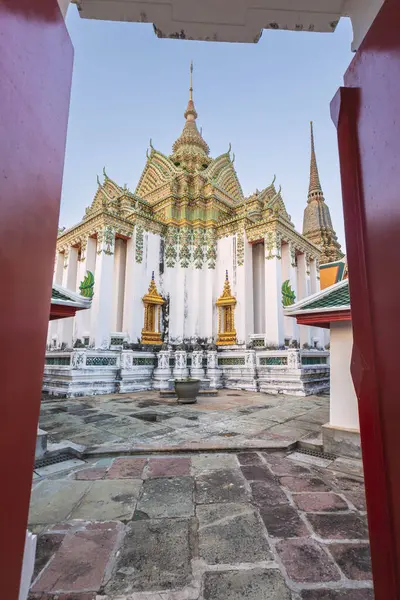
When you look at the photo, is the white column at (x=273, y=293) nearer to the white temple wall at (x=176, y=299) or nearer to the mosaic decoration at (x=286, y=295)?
the mosaic decoration at (x=286, y=295)

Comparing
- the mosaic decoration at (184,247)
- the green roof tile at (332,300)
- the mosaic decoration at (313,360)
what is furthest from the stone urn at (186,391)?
the mosaic decoration at (184,247)

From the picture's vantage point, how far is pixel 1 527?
1.00 m

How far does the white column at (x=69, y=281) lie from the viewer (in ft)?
46.9

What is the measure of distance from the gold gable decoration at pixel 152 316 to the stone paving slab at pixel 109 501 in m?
9.55

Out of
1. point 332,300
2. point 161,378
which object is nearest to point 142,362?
point 161,378

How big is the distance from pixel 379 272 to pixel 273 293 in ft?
38.0

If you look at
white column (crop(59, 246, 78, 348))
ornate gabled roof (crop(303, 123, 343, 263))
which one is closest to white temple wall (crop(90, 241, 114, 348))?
white column (crop(59, 246, 78, 348))

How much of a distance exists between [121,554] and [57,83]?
2834mm

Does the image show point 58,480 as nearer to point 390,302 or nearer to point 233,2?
point 390,302

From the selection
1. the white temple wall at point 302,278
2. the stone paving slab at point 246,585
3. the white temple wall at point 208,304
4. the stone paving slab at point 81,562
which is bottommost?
the stone paving slab at point 81,562

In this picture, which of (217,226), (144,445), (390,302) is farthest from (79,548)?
(217,226)

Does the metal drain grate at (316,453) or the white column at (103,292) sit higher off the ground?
the white column at (103,292)

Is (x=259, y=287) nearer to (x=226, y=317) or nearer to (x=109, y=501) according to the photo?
(x=226, y=317)

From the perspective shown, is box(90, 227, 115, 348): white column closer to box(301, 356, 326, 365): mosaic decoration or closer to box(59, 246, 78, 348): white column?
box(59, 246, 78, 348): white column
